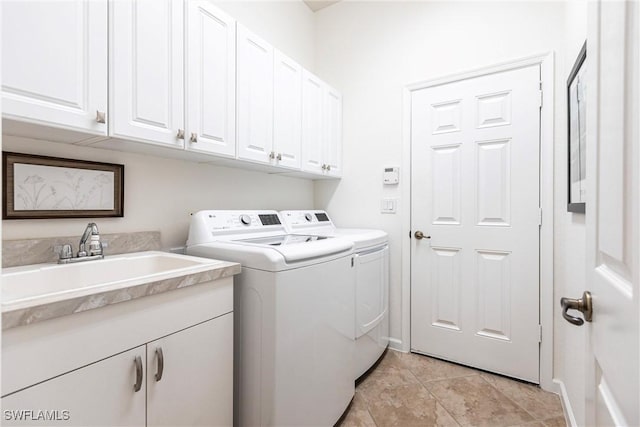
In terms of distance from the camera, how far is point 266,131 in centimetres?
195

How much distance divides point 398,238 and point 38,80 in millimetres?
2307

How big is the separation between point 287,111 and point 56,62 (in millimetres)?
1293

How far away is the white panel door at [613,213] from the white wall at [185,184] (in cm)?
183

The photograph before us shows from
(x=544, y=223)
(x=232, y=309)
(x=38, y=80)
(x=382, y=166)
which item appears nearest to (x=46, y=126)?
(x=38, y=80)

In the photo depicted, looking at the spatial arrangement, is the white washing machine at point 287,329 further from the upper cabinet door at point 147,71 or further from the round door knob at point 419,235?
the round door knob at point 419,235

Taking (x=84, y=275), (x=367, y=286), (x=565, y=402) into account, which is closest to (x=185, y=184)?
(x=84, y=275)

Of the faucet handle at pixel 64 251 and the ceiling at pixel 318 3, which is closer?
the faucet handle at pixel 64 251

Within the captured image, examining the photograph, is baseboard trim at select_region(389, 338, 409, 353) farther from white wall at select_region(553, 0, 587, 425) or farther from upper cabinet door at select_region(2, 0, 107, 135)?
upper cabinet door at select_region(2, 0, 107, 135)

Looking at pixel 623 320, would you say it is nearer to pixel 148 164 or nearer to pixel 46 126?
pixel 46 126

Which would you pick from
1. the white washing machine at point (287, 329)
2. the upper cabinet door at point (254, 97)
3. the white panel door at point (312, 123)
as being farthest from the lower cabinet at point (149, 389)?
the white panel door at point (312, 123)

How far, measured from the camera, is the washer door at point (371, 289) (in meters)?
2.01

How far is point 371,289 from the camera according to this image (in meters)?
2.18

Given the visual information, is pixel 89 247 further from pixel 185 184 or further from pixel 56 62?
pixel 56 62

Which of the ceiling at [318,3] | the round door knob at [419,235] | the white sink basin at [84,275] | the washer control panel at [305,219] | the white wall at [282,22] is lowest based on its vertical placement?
the white sink basin at [84,275]
